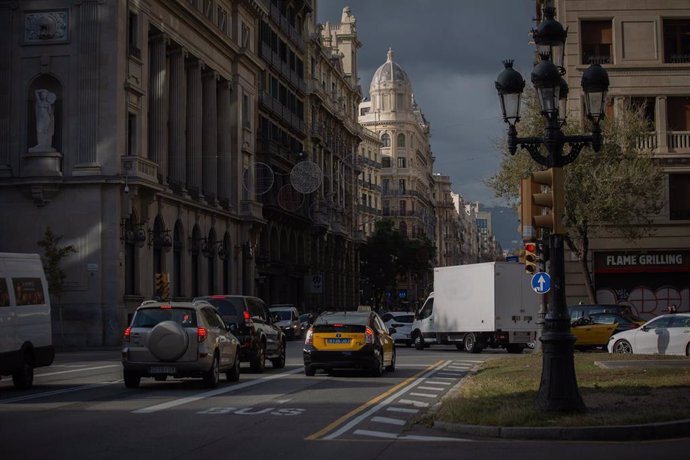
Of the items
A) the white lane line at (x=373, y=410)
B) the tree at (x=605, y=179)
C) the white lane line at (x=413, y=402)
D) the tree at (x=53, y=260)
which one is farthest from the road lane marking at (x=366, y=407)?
the tree at (x=53, y=260)

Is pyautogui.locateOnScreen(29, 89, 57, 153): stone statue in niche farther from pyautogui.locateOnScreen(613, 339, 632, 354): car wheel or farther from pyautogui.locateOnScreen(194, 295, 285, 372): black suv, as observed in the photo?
pyautogui.locateOnScreen(613, 339, 632, 354): car wheel

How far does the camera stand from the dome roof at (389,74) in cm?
13912

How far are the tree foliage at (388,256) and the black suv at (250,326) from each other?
3024 inches

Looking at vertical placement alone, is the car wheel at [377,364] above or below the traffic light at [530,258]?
below

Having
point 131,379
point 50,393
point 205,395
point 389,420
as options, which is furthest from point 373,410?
point 50,393

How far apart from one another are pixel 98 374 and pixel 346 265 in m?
72.4

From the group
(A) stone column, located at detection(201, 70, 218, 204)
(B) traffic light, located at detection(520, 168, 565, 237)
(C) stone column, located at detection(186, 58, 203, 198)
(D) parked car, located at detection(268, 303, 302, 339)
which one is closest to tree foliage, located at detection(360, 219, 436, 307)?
(A) stone column, located at detection(201, 70, 218, 204)

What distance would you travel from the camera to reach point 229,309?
85.1 feet

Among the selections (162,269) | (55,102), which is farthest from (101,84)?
(162,269)

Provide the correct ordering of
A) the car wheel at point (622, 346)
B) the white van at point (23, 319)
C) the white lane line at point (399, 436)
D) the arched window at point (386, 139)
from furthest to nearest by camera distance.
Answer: the arched window at point (386, 139), the car wheel at point (622, 346), the white van at point (23, 319), the white lane line at point (399, 436)

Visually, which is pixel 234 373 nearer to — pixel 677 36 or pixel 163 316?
pixel 163 316

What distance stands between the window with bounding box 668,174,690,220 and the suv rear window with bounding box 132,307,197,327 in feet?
106

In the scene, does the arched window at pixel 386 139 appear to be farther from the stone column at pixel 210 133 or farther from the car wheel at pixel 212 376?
the car wheel at pixel 212 376

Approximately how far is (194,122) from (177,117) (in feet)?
11.7
